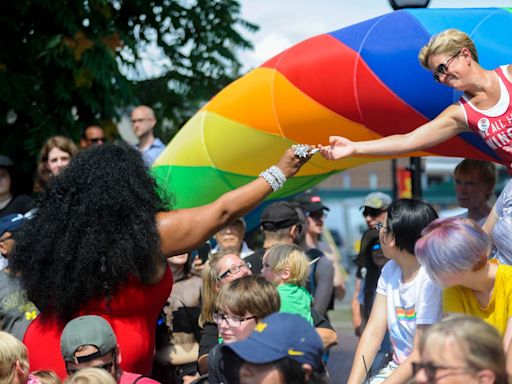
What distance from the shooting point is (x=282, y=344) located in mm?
2566

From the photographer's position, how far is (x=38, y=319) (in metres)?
3.90

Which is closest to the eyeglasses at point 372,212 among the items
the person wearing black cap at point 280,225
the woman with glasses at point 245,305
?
the person wearing black cap at point 280,225

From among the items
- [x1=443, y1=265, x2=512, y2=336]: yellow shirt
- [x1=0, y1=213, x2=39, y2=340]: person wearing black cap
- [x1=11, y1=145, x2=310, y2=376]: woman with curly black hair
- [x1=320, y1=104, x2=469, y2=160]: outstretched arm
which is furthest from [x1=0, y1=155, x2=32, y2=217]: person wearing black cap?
[x1=443, y1=265, x2=512, y2=336]: yellow shirt

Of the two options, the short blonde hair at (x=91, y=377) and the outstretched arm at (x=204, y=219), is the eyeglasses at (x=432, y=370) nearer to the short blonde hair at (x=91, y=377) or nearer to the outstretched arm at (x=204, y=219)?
the short blonde hair at (x=91, y=377)

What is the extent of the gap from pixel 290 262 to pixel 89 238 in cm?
114

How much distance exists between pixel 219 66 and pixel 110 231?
21.5ft

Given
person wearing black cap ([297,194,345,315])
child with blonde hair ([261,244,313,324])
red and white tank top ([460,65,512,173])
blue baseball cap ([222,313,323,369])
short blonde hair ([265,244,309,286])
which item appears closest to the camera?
blue baseball cap ([222,313,323,369])

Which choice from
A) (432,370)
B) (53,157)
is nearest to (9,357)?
(432,370)

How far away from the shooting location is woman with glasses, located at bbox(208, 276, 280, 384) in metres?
3.52

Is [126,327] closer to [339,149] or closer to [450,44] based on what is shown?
[339,149]

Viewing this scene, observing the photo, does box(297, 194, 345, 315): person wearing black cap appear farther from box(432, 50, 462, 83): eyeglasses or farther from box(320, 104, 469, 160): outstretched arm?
box(432, 50, 462, 83): eyeglasses

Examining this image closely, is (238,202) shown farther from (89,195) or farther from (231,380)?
(231,380)

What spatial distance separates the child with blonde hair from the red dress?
0.71 meters

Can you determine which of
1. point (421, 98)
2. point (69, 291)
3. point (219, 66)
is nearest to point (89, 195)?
point (69, 291)
